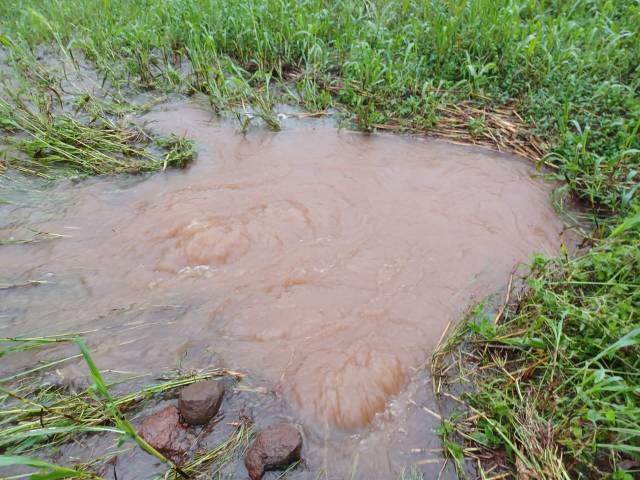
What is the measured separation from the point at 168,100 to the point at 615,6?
4.92m

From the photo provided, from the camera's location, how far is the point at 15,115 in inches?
143

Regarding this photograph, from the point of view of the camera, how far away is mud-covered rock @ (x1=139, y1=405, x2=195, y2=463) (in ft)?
5.97

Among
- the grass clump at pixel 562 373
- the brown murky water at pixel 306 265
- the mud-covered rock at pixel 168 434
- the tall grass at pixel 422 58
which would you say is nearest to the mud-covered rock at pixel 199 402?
the mud-covered rock at pixel 168 434

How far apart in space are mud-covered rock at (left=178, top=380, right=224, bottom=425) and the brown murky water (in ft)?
0.83

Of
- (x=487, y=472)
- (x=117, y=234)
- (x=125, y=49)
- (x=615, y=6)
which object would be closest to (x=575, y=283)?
(x=487, y=472)

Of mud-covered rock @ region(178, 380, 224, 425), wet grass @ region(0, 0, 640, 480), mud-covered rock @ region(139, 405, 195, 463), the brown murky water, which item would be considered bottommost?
the brown murky water

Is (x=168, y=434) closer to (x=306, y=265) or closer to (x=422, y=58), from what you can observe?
(x=306, y=265)

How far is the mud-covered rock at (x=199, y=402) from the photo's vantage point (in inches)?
74.2

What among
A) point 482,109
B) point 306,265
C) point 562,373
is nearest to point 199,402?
point 306,265

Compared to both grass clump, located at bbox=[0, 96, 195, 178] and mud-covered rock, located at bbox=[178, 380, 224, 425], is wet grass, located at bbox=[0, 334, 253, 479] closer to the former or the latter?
mud-covered rock, located at bbox=[178, 380, 224, 425]

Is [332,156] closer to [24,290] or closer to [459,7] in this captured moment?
[459,7]

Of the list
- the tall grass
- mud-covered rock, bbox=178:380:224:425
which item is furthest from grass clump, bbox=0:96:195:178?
mud-covered rock, bbox=178:380:224:425

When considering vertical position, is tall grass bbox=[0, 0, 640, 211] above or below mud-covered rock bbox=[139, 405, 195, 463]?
above

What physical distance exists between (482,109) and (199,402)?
11.8 feet
